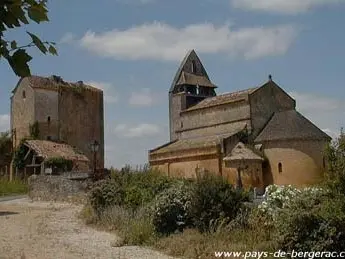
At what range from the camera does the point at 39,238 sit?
16.0 m

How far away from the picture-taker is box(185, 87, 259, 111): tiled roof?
53.1 metres

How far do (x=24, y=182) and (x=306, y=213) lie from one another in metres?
35.0

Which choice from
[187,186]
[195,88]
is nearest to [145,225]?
[187,186]

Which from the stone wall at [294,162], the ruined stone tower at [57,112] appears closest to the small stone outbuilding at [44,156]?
the ruined stone tower at [57,112]

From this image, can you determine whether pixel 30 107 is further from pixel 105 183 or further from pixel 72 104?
pixel 105 183

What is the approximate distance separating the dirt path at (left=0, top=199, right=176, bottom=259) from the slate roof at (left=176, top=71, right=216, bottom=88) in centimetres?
4097

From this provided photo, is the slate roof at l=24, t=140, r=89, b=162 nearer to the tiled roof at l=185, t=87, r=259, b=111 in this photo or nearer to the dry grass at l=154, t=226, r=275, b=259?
the tiled roof at l=185, t=87, r=259, b=111

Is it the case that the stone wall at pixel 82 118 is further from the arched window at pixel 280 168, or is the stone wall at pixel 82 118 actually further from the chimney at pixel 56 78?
the arched window at pixel 280 168

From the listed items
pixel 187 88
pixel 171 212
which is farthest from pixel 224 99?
pixel 171 212

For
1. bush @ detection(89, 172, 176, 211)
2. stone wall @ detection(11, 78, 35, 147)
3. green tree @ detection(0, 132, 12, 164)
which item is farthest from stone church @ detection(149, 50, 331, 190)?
bush @ detection(89, 172, 176, 211)

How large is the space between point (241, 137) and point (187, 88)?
48.7 ft

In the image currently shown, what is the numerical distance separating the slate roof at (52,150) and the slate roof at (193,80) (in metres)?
17.7

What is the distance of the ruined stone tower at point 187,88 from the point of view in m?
60.8

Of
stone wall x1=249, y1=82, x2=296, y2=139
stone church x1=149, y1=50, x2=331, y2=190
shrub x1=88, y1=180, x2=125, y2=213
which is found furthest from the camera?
stone wall x1=249, y1=82, x2=296, y2=139
